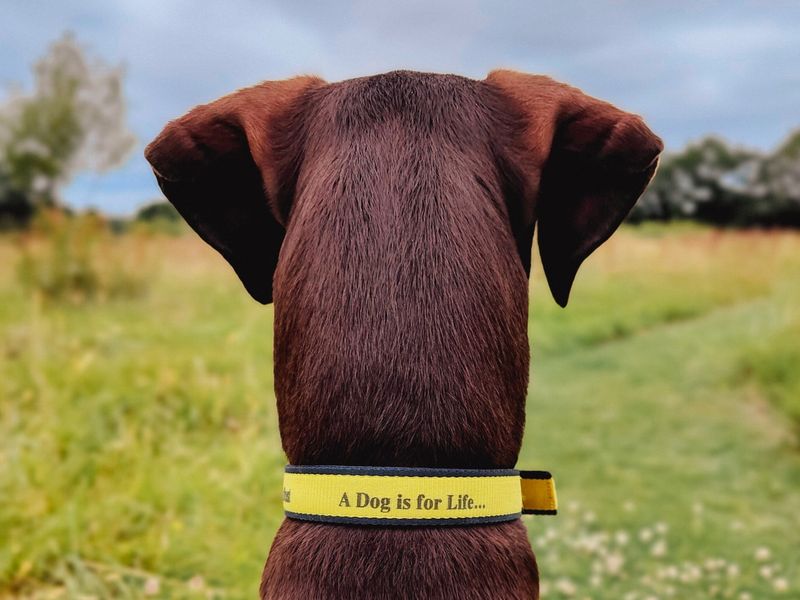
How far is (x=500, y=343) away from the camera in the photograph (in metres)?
1.58

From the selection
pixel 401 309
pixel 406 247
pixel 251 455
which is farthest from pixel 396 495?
pixel 251 455

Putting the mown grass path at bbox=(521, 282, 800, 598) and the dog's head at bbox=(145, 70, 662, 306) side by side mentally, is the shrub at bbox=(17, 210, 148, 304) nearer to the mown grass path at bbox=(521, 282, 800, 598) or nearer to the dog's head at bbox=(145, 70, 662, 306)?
the mown grass path at bbox=(521, 282, 800, 598)

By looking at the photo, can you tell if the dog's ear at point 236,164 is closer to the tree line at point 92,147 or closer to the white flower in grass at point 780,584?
the white flower in grass at point 780,584

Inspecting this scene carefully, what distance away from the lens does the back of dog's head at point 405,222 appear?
1504mm

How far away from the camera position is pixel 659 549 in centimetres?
457

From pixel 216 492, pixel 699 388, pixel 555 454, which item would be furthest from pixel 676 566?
pixel 699 388

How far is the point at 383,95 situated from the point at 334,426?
26.7 inches

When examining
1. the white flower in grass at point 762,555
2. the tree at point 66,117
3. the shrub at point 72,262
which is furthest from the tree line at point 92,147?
the white flower in grass at point 762,555

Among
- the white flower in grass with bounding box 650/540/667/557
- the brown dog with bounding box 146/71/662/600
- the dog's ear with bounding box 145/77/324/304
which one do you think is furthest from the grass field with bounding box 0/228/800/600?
the brown dog with bounding box 146/71/662/600

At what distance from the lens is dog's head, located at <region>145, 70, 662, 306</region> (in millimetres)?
1681

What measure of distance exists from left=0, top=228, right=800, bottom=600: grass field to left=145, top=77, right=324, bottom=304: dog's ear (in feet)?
6.57

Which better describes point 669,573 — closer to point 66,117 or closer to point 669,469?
point 669,469

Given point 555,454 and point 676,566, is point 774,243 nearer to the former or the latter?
point 555,454

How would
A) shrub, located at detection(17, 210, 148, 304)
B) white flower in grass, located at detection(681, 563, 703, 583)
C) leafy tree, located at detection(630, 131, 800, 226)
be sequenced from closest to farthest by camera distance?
white flower in grass, located at detection(681, 563, 703, 583), shrub, located at detection(17, 210, 148, 304), leafy tree, located at detection(630, 131, 800, 226)
